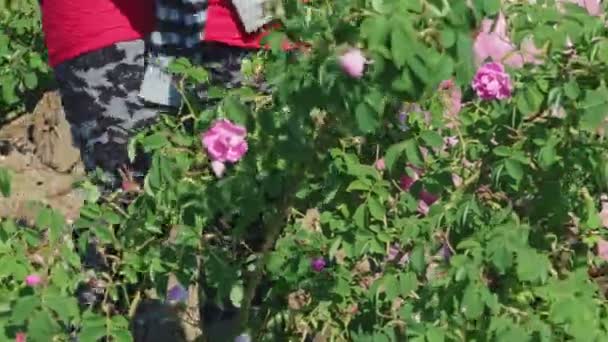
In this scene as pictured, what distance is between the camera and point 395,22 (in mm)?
2162

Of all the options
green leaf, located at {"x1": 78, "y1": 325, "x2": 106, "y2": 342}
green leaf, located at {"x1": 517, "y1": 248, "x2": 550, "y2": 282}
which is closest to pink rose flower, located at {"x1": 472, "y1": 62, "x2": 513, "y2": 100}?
green leaf, located at {"x1": 517, "y1": 248, "x2": 550, "y2": 282}

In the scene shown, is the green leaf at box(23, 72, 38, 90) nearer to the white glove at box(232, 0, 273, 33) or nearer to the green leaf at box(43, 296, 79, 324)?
the white glove at box(232, 0, 273, 33)

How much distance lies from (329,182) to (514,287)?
43 centimetres

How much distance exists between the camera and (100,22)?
10.1 feet

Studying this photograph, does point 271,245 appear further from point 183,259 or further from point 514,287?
point 514,287

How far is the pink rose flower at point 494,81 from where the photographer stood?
286 cm

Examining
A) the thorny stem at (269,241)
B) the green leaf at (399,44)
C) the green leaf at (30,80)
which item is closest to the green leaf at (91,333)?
the thorny stem at (269,241)

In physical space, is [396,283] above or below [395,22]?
below

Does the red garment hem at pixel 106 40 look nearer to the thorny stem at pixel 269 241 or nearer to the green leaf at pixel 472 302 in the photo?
the thorny stem at pixel 269 241

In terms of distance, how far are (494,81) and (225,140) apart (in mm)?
598

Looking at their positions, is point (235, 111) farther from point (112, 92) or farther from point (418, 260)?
point (112, 92)

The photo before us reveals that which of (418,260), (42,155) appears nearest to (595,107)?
(418,260)

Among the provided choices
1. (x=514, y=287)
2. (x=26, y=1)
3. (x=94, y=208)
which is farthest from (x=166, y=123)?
(x=26, y=1)

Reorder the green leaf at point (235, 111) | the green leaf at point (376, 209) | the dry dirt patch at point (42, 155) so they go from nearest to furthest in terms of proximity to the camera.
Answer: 1. the green leaf at point (235, 111)
2. the green leaf at point (376, 209)
3. the dry dirt patch at point (42, 155)
